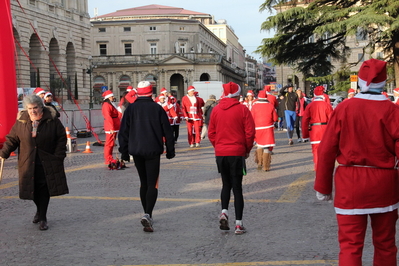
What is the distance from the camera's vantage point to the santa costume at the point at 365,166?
4129 mm

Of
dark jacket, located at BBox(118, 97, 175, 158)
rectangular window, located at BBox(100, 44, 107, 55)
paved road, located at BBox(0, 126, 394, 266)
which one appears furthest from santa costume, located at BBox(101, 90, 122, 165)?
rectangular window, located at BBox(100, 44, 107, 55)

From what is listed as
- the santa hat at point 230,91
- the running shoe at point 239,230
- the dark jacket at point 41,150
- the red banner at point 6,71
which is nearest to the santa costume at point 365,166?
the running shoe at point 239,230

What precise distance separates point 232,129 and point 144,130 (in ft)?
3.35

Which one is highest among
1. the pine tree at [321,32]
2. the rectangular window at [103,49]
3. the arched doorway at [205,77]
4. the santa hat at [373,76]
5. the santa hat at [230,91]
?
the rectangular window at [103,49]

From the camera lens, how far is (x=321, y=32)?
22.4m

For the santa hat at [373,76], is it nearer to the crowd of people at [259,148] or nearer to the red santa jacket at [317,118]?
the crowd of people at [259,148]

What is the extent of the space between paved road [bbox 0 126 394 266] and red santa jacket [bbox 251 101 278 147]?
2.95ft

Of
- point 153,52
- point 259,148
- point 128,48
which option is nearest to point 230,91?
point 259,148

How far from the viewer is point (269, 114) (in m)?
12.2

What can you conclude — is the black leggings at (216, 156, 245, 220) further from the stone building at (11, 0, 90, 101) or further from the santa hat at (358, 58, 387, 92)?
the stone building at (11, 0, 90, 101)

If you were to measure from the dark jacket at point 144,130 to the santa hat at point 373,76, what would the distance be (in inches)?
126

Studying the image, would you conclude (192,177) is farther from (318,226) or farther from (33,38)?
(33,38)

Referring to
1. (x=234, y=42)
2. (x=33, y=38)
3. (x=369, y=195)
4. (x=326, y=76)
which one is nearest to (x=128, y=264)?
(x=369, y=195)

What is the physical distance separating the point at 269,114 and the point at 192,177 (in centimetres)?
214
